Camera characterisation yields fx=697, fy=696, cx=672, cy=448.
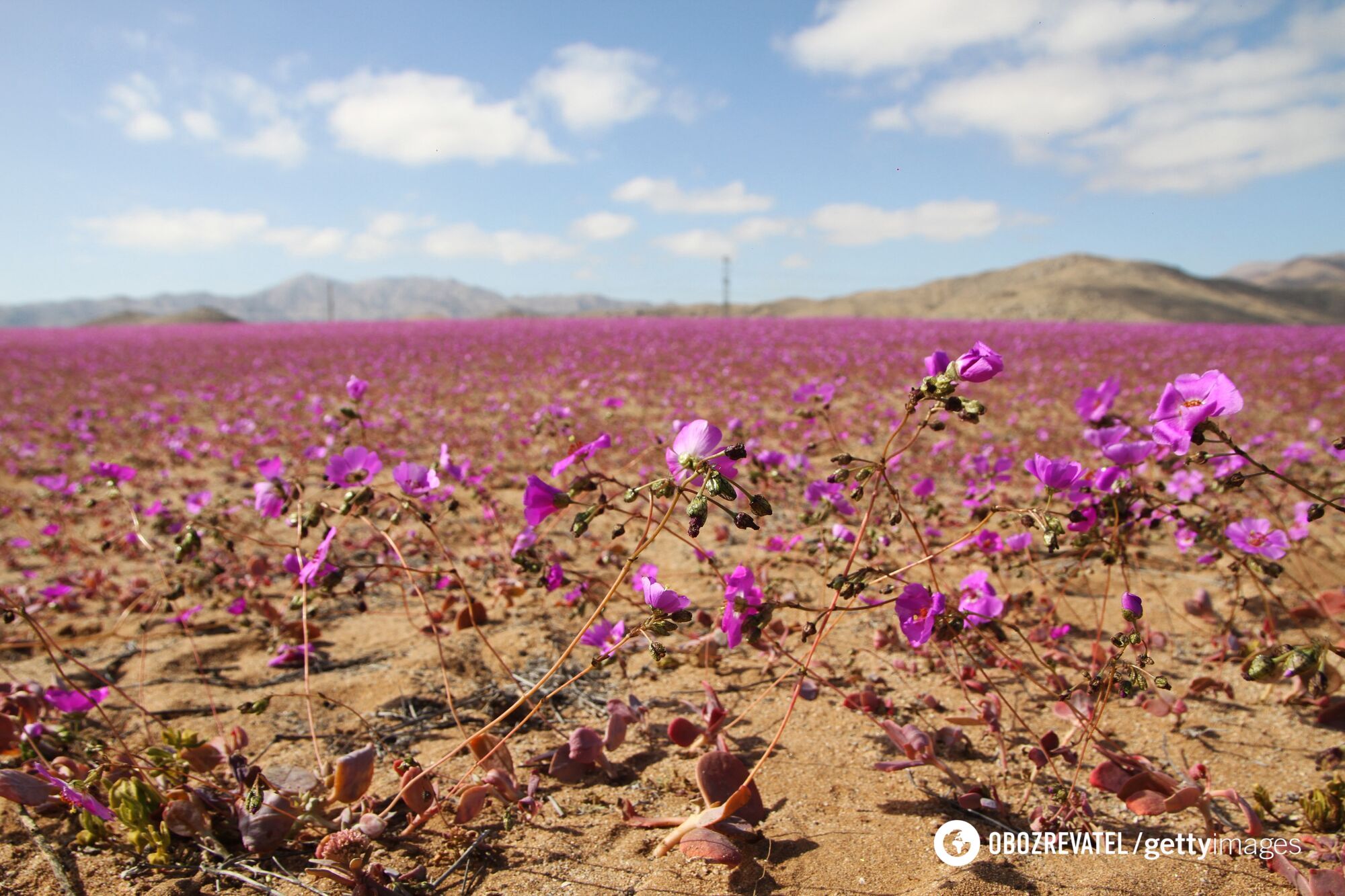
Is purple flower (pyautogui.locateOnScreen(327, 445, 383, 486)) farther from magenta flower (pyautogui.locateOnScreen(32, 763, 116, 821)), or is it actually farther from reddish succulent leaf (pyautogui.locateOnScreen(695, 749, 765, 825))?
reddish succulent leaf (pyautogui.locateOnScreen(695, 749, 765, 825))

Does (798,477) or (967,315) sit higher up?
(967,315)

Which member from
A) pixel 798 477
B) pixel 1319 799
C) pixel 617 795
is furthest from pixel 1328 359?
pixel 617 795

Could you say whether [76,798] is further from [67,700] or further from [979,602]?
[979,602]

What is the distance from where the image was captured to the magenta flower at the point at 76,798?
136 centimetres

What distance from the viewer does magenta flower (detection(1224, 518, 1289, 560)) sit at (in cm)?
184

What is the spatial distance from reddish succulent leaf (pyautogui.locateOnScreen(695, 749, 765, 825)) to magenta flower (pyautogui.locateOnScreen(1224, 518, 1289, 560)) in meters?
1.46

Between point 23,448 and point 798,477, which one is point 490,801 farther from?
point 23,448

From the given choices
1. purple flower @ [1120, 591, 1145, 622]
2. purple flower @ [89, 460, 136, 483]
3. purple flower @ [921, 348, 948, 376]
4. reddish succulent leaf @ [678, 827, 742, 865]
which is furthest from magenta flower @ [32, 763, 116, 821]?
purple flower @ [1120, 591, 1145, 622]

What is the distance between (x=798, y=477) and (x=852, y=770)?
265cm

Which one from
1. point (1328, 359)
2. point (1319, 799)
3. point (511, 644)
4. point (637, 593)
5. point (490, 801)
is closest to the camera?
point (1319, 799)

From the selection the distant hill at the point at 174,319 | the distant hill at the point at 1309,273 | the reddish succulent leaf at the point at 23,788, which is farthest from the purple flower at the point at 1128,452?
the distant hill at the point at 1309,273

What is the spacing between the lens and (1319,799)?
1.44 metres

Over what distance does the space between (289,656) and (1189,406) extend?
261 centimetres

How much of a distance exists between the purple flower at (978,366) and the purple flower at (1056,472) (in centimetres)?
25
